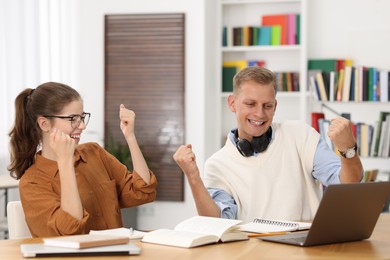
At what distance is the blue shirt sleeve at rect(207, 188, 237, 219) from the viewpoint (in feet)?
10.3

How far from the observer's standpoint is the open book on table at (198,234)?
2449 millimetres

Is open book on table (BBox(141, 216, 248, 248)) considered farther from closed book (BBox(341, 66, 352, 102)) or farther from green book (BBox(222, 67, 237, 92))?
green book (BBox(222, 67, 237, 92))

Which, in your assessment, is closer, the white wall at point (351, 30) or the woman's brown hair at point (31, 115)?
the woman's brown hair at point (31, 115)

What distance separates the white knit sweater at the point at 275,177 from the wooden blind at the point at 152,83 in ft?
11.5

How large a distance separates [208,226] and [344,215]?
0.45 meters

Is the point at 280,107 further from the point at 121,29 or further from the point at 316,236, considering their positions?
the point at 316,236

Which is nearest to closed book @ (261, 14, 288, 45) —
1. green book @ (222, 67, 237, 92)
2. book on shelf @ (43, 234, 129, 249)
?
green book @ (222, 67, 237, 92)

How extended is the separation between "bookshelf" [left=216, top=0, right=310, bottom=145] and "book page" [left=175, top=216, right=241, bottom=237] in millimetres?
4131

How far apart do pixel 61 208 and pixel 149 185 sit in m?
0.53

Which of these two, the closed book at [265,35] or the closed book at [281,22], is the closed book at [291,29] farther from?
the closed book at [265,35]

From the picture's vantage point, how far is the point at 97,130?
23.1ft

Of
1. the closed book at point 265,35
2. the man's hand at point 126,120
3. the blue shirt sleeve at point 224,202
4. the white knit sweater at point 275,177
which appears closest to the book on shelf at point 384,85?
the closed book at point 265,35

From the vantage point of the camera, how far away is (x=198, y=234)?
2.51 metres

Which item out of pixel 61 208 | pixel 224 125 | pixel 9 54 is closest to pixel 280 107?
pixel 224 125
